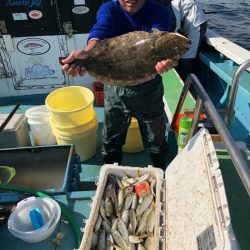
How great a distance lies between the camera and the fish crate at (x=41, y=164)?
3.61 metres

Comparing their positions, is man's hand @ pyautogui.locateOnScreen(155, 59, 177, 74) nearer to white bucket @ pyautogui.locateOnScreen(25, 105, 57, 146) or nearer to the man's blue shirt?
the man's blue shirt

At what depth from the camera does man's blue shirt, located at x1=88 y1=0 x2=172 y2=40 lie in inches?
110

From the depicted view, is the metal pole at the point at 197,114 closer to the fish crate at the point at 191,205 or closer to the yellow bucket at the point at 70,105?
the fish crate at the point at 191,205

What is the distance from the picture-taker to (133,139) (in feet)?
13.9

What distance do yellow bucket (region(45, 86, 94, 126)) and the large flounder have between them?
109cm

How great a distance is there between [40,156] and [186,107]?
6.59 feet

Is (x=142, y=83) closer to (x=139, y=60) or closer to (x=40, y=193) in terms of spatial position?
(x=139, y=60)

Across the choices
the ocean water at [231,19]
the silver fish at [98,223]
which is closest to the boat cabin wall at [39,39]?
the silver fish at [98,223]

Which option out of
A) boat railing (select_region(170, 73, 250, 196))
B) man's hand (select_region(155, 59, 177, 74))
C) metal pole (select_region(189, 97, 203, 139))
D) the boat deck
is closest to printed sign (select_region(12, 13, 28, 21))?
the boat deck

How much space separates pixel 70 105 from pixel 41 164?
99cm

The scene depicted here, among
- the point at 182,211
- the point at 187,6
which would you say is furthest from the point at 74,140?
Result: the point at 187,6

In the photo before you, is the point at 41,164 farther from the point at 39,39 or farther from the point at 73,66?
the point at 39,39

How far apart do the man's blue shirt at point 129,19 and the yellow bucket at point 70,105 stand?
4.00 ft

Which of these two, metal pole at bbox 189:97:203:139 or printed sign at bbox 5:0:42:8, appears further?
printed sign at bbox 5:0:42:8
